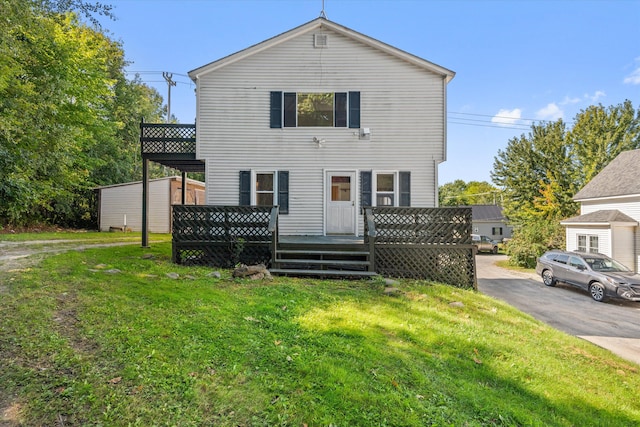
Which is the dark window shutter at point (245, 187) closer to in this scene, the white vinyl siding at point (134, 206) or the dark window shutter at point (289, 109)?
the dark window shutter at point (289, 109)

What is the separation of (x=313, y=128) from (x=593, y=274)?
11971 mm

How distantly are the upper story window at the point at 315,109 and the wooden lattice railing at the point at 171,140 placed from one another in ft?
9.17

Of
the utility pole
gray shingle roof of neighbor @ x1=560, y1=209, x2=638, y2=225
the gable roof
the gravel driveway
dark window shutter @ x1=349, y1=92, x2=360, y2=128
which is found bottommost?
the gravel driveway

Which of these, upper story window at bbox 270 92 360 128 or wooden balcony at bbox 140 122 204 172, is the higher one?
upper story window at bbox 270 92 360 128

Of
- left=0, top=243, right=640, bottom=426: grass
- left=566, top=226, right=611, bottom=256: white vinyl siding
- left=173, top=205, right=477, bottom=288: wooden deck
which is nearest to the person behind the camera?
left=0, top=243, right=640, bottom=426: grass

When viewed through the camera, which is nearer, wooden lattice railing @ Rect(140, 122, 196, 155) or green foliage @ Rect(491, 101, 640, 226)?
wooden lattice railing @ Rect(140, 122, 196, 155)

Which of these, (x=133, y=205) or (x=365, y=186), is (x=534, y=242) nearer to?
(x=365, y=186)

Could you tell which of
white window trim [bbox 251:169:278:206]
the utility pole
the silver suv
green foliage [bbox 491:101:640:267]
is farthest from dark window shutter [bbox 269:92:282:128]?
the utility pole

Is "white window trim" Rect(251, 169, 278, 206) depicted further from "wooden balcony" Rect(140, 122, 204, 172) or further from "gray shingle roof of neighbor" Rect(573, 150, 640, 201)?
"gray shingle roof of neighbor" Rect(573, 150, 640, 201)

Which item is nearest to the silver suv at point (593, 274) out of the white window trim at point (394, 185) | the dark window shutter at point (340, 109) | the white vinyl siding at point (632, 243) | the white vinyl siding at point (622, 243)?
the white vinyl siding at point (622, 243)

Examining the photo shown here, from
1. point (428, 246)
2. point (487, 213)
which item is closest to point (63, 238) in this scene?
point (428, 246)

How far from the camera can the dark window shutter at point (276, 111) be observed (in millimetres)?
9617

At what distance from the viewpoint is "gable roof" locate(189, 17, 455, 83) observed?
9.30 m

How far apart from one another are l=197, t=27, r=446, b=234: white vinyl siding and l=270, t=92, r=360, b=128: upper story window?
0.17 m
